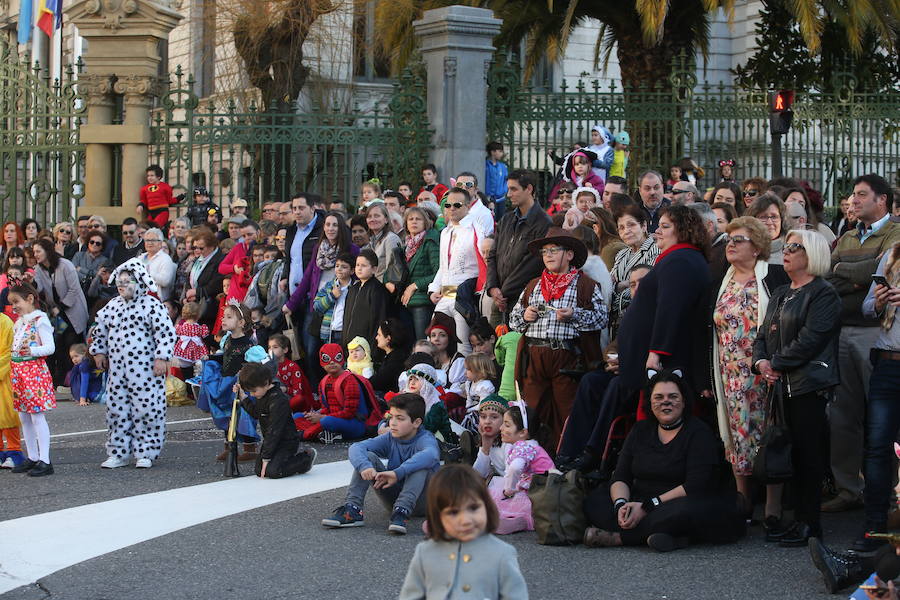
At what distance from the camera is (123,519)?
898 cm

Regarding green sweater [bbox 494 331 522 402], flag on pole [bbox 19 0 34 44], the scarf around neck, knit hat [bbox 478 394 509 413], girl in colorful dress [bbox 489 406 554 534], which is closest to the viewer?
girl in colorful dress [bbox 489 406 554 534]

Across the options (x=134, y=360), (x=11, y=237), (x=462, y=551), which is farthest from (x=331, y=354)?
(x=462, y=551)

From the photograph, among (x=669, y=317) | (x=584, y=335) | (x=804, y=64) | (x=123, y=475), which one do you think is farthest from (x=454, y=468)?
(x=804, y=64)

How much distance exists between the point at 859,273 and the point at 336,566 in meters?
3.67

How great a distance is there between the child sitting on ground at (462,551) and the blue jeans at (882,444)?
129 inches

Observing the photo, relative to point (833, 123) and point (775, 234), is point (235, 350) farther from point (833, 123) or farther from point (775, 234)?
point (833, 123)

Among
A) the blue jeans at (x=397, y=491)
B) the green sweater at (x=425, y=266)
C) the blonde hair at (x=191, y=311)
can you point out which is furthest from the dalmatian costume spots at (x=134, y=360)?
the blonde hair at (x=191, y=311)

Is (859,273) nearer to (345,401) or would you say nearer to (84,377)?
(345,401)

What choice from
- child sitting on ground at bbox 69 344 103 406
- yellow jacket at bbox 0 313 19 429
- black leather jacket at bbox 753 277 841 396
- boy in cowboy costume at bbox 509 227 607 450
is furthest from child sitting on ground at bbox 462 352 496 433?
child sitting on ground at bbox 69 344 103 406

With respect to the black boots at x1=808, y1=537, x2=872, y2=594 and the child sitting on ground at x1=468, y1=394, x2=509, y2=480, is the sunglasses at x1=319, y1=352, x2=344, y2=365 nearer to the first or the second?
the child sitting on ground at x1=468, y1=394, x2=509, y2=480

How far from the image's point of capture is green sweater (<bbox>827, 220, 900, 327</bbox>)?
860 centimetres

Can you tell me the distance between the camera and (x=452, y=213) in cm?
1245

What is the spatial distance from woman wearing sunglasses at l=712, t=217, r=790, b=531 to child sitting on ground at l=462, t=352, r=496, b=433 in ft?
8.31

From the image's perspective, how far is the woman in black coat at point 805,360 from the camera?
26.0 feet
